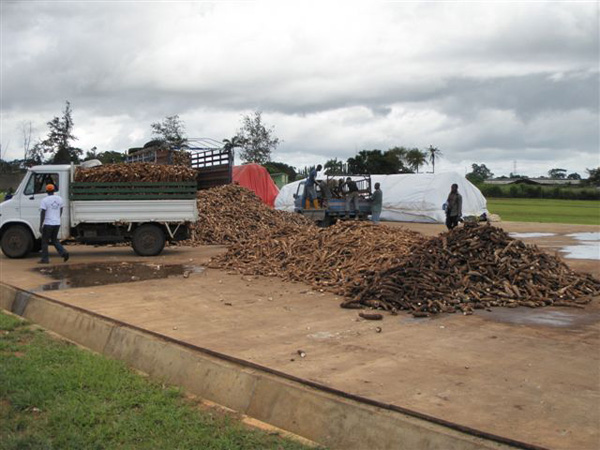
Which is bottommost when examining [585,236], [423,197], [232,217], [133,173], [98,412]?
[98,412]

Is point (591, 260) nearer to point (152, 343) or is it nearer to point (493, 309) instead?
point (493, 309)

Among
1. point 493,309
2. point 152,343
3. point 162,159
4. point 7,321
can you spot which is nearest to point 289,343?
point 152,343

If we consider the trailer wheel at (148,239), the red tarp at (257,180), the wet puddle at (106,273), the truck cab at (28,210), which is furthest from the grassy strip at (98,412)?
the red tarp at (257,180)

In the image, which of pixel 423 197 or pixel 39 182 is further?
pixel 423 197

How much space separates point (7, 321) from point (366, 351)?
526 cm

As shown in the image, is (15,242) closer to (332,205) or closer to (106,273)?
(106,273)

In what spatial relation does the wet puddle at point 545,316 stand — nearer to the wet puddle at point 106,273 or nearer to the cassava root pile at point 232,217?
the wet puddle at point 106,273

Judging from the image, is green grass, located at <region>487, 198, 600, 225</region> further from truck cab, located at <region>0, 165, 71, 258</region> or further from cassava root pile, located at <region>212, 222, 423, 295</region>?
truck cab, located at <region>0, 165, 71, 258</region>

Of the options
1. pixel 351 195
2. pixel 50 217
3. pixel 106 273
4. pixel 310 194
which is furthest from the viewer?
pixel 351 195

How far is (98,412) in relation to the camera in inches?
192

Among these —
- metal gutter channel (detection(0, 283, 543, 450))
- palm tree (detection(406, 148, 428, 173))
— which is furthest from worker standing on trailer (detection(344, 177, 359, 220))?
palm tree (detection(406, 148, 428, 173))

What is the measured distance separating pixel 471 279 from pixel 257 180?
82.8 ft

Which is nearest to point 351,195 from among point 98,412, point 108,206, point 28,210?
point 108,206

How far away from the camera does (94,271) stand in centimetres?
1237
